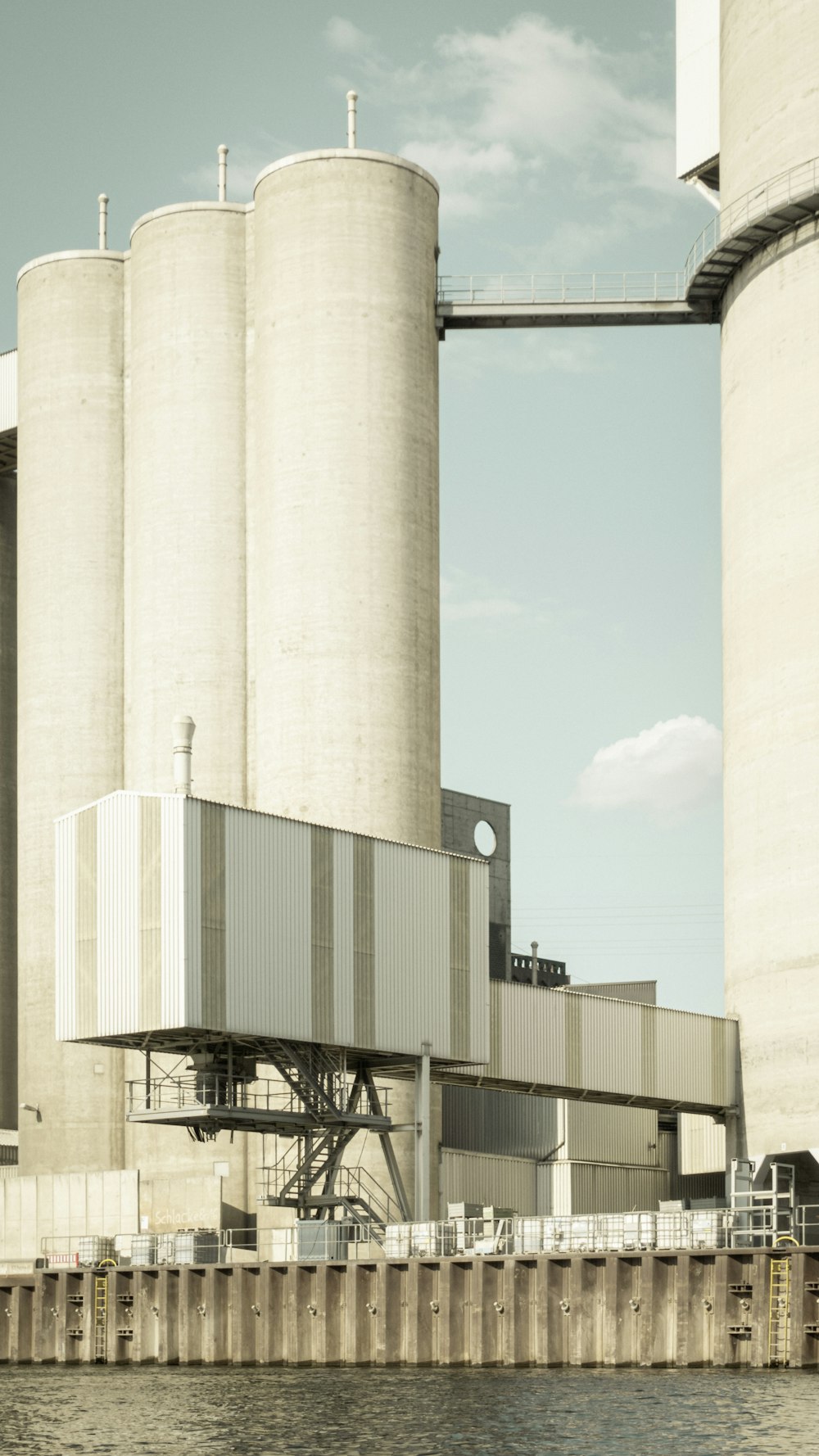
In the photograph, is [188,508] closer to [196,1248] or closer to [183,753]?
[183,753]

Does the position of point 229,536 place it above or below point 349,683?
above

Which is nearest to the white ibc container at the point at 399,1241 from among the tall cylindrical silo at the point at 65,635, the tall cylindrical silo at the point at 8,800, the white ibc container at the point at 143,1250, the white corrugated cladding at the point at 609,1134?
the white ibc container at the point at 143,1250

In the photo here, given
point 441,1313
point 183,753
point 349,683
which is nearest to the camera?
point 441,1313

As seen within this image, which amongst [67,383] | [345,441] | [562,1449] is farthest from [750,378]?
[562,1449]

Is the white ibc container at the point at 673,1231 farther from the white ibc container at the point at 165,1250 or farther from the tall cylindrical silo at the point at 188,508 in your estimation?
the tall cylindrical silo at the point at 188,508

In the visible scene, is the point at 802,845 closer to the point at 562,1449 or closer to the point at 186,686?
the point at 186,686

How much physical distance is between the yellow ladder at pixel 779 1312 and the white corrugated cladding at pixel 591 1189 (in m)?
33.9

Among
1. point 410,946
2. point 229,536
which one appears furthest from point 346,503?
point 410,946

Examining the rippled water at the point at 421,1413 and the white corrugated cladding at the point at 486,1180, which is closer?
the rippled water at the point at 421,1413

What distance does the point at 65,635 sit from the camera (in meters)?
84.7

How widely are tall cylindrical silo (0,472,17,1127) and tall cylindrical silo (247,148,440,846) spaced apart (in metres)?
18.5

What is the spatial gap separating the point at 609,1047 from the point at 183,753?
2129cm

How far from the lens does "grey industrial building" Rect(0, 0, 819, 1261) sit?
6350cm

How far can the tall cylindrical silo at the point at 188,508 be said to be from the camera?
8038cm
